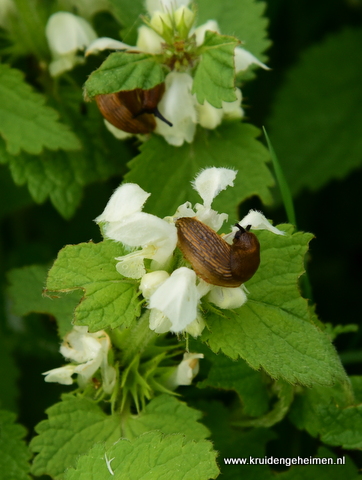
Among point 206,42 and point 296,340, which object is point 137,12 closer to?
point 206,42

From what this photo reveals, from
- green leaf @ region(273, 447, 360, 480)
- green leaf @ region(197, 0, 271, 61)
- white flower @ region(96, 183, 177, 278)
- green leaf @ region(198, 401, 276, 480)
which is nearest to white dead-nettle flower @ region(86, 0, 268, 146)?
green leaf @ region(197, 0, 271, 61)

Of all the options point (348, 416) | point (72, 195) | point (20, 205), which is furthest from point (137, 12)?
point (348, 416)

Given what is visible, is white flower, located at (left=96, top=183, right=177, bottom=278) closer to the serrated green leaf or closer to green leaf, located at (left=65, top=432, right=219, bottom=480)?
green leaf, located at (left=65, top=432, right=219, bottom=480)

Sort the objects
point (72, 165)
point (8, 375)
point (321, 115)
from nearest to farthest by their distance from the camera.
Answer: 1. point (72, 165)
2. point (8, 375)
3. point (321, 115)

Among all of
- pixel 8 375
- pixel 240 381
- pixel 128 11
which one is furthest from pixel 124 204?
pixel 8 375

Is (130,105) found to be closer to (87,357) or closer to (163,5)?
(163,5)

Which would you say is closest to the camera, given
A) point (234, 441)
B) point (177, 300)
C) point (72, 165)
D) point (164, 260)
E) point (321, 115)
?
point (177, 300)

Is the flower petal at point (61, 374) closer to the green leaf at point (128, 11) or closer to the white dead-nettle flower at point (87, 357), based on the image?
the white dead-nettle flower at point (87, 357)
